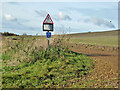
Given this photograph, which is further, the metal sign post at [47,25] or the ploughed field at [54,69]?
the metal sign post at [47,25]

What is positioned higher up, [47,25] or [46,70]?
[47,25]

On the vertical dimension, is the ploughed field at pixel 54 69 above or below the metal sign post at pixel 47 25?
below

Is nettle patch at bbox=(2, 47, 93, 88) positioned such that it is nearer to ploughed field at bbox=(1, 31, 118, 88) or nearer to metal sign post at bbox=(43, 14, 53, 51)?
ploughed field at bbox=(1, 31, 118, 88)

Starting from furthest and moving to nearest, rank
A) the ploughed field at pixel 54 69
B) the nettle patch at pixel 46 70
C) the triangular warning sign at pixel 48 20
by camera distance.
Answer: the triangular warning sign at pixel 48 20 → the nettle patch at pixel 46 70 → the ploughed field at pixel 54 69

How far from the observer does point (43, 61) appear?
9008mm

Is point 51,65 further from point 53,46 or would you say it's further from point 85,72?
point 53,46

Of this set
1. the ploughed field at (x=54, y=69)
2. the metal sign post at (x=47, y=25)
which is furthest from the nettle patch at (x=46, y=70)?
Answer: the metal sign post at (x=47, y=25)

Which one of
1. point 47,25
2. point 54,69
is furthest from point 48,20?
point 54,69

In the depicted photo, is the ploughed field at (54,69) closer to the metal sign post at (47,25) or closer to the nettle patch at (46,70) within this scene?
the nettle patch at (46,70)

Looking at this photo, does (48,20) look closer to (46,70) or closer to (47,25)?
(47,25)

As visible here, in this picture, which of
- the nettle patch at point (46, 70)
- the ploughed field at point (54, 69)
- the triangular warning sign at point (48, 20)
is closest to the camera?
the ploughed field at point (54, 69)

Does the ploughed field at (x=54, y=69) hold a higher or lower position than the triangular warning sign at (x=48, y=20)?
lower

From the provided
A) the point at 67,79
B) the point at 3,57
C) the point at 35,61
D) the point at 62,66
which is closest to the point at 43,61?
the point at 35,61

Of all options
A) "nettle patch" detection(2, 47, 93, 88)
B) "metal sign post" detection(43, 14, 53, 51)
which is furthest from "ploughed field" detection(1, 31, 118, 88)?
"metal sign post" detection(43, 14, 53, 51)
